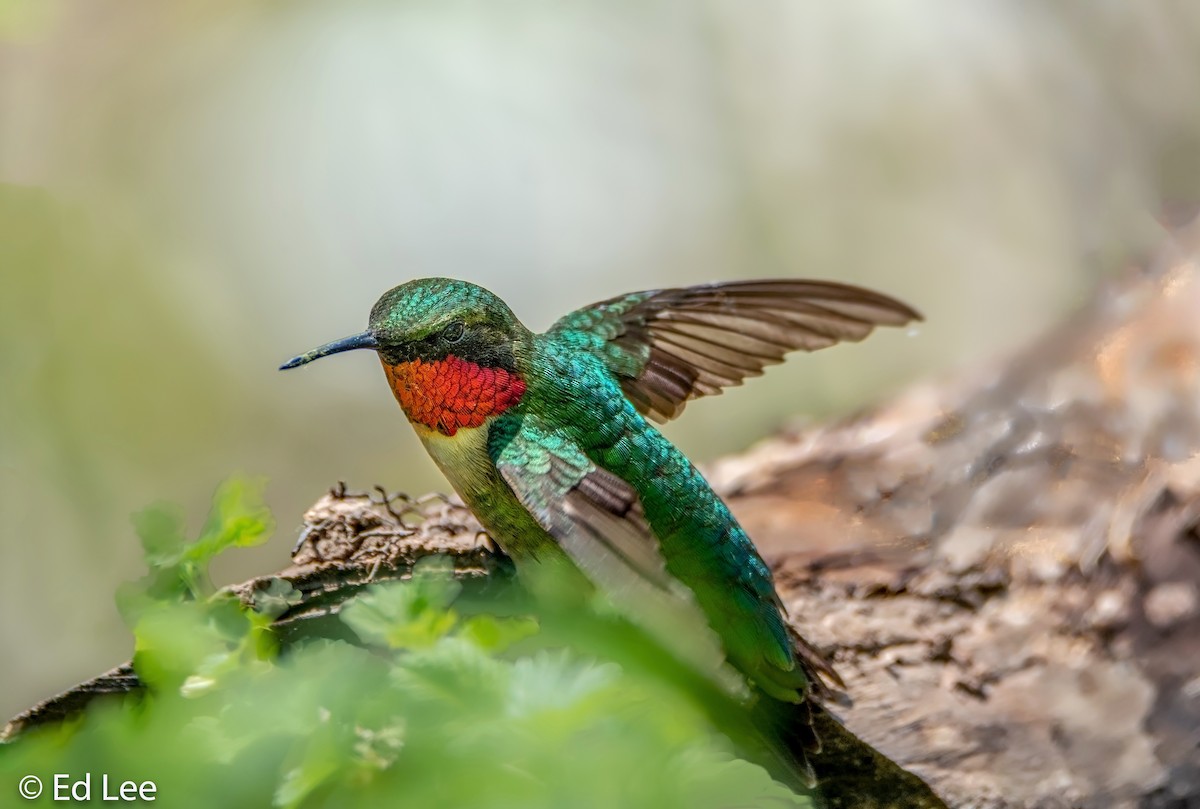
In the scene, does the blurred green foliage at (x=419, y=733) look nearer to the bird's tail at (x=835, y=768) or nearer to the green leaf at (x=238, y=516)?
the green leaf at (x=238, y=516)

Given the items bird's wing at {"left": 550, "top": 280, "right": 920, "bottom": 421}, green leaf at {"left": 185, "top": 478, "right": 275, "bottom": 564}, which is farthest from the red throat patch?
green leaf at {"left": 185, "top": 478, "right": 275, "bottom": 564}

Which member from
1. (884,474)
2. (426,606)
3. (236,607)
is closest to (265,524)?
(236,607)

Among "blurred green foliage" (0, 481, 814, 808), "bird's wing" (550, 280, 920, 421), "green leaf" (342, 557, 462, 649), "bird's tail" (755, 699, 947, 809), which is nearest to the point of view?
"blurred green foliage" (0, 481, 814, 808)

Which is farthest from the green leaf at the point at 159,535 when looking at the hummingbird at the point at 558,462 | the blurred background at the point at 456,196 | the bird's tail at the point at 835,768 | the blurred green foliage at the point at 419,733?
the blurred background at the point at 456,196

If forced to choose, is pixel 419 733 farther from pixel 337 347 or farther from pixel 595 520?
pixel 337 347

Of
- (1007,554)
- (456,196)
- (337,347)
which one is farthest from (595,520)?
(456,196)

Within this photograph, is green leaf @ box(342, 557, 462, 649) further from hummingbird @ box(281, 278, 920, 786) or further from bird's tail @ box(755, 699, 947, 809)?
bird's tail @ box(755, 699, 947, 809)
